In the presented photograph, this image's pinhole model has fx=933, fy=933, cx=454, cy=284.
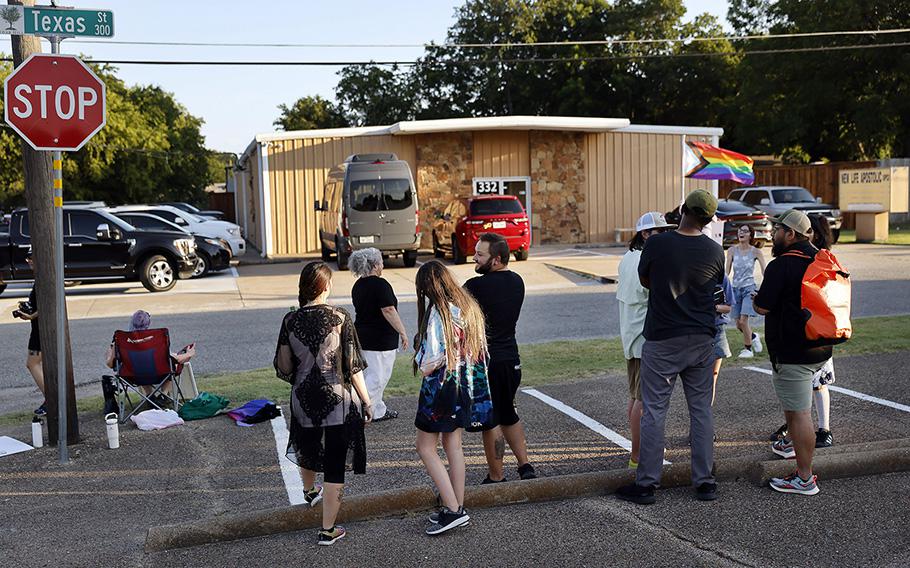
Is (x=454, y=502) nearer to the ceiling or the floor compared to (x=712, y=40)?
nearer to the floor

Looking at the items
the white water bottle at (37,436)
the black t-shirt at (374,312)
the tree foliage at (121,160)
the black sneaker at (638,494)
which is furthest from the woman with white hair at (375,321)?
the tree foliage at (121,160)

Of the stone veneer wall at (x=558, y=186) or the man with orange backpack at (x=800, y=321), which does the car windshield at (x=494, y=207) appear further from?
the man with orange backpack at (x=800, y=321)

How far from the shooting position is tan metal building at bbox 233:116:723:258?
1147 inches

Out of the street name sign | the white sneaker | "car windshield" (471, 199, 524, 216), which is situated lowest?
the white sneaker

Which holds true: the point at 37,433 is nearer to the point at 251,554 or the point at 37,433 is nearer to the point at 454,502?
the point at 251,554

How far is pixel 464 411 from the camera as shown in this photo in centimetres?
549

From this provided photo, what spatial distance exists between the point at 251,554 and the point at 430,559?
3.31 feet

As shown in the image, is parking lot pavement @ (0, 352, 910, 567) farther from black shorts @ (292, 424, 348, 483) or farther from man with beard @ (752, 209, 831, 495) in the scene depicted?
black shorts @ (292, 424, 348, 483)

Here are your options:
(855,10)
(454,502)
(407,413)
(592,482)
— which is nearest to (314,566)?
(454,502)

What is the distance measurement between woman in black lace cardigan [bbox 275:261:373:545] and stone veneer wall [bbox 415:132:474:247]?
24928 mm

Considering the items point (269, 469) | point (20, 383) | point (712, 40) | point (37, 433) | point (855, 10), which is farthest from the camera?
point (712, 40)

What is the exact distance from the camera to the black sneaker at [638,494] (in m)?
5.82

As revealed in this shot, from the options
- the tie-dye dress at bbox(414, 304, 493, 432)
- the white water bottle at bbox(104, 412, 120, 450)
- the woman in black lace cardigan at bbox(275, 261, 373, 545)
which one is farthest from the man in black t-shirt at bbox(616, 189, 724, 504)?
the white water bottle at bbox(104, 412, 120, 450)

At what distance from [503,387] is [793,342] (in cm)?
185
